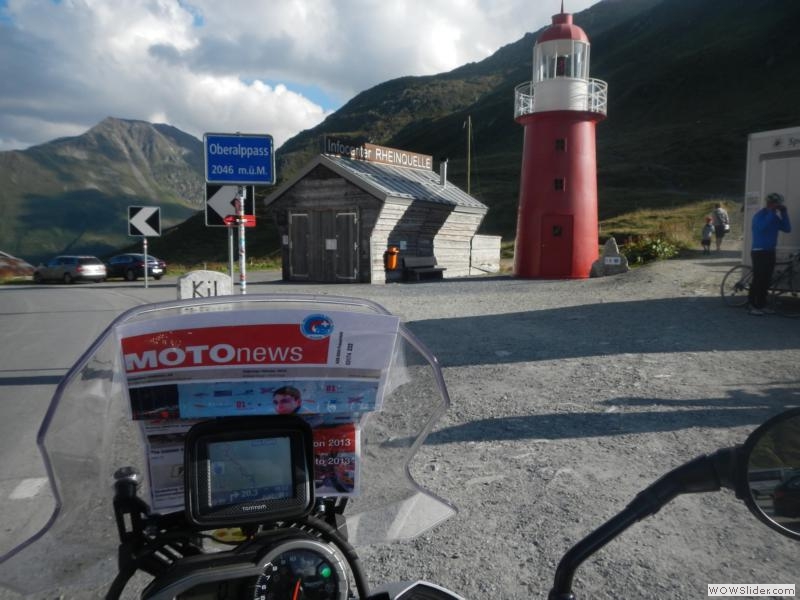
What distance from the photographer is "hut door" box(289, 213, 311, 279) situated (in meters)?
25.0

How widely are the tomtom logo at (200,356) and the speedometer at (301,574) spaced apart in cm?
50

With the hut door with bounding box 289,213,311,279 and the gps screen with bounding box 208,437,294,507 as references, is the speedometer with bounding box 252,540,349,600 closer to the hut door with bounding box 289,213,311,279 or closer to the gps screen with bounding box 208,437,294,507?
the gps screen with bounding box 208,437,294,507

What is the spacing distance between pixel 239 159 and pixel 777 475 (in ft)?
26.6

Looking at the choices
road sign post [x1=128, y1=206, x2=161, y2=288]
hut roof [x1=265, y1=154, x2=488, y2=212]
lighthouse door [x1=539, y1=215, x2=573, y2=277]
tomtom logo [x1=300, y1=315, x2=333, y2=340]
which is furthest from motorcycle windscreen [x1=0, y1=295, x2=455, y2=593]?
lighthouse door [x1=539, y1=215, x2=573, y2=277]

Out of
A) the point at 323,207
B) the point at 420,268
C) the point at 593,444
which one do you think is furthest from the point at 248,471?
the point at 420,268

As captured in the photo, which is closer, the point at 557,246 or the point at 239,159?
the point at 239,159

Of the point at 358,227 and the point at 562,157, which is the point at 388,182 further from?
the point at 562,157

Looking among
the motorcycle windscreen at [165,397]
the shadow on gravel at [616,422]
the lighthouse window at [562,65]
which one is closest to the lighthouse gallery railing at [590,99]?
the lighthouse window at [562,65]

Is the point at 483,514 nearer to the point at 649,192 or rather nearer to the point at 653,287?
the point at 653,287

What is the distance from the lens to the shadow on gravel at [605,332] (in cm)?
902

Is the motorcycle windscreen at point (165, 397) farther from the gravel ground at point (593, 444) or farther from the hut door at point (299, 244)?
the hut door at point (299, 244)

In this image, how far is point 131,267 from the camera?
3309 centimetres

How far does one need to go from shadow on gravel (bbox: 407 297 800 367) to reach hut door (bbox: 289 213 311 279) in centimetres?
1337

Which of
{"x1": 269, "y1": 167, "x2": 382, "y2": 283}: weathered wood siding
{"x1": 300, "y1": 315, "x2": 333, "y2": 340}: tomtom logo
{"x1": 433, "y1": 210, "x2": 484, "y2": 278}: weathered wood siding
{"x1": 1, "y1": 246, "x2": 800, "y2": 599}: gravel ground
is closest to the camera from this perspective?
{"x1": 300, "y1": 315, "x2": 333, "y2": 340}: tomtom logo
